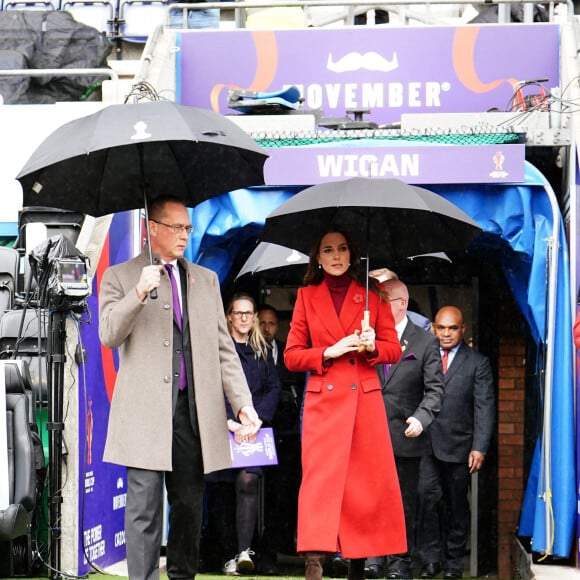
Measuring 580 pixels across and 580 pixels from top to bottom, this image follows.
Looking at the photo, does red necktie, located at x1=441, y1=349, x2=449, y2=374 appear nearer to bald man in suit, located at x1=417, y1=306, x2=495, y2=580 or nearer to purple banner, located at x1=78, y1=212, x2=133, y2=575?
bald man in suit, located at x1=417, y1=306, x2=495, y2=580

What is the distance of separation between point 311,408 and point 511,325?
18.8ft

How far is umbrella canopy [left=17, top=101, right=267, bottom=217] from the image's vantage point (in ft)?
18.3

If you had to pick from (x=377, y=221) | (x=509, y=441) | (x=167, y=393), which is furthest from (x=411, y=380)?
(x=509, y=441)

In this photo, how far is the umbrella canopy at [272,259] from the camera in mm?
8844

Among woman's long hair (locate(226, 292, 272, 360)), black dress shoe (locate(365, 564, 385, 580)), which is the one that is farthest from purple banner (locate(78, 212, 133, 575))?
black dress shoe (locate(365, 564, 385, 580))

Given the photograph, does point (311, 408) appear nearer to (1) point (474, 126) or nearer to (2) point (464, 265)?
(1) point (474, 126)

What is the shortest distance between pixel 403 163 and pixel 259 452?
2266 millimetres

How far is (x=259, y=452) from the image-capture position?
Answer: 8.34m

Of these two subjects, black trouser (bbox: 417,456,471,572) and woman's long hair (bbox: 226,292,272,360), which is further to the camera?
woman's long hair (bbox: 226,292,272,360)

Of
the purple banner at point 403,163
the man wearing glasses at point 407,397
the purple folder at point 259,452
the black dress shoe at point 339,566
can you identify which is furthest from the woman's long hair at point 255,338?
the black dress shoe at point 339,566

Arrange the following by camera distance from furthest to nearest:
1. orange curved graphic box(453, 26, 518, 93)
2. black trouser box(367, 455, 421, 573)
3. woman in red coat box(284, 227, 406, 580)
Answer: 1. orange curved graphic box(453, 26, 518, 93)
2. black trouser box(367, 455, 421, 573)
3. woman in red coat box(284, 227, 406, 580)

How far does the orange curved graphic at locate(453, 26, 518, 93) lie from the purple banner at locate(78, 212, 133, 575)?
12.7 ft

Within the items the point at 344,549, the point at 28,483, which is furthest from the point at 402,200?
the point at 28,483

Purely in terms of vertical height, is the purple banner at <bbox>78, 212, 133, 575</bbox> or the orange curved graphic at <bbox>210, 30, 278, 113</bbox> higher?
the orange curved graphic at <bbox>210, 30, 278, 113</bbox>
